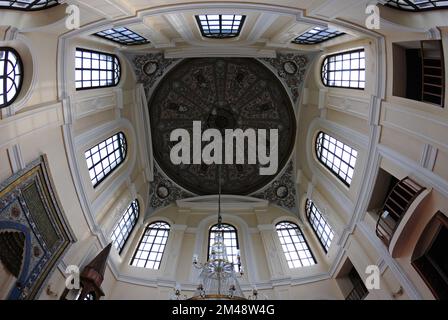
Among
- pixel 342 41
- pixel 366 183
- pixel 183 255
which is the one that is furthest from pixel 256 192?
pixel 342 41

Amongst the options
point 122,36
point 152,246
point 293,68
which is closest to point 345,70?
point 293,68

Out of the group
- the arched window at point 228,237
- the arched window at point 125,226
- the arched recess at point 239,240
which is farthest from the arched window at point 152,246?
the arched window at point 228,237

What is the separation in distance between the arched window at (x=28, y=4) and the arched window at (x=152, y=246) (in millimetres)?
8254

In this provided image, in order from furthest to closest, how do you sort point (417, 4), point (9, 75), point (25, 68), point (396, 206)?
point (396, 206) < point (25, 68) < point (9, 75) < point (417, 4)

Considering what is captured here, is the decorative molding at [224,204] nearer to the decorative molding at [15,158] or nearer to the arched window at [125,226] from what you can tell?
the arched window at [125,226]

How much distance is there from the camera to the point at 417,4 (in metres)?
6.08

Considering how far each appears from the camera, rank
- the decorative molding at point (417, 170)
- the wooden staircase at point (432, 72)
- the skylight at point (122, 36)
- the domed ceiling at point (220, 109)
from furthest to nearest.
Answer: the domed ceiling at point (220, 109), the skylight at point (122, 36), the wooden staircase at point (432, 72), the decorative molding at point (417, 170)

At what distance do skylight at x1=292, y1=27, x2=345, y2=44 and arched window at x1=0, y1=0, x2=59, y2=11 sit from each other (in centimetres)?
638

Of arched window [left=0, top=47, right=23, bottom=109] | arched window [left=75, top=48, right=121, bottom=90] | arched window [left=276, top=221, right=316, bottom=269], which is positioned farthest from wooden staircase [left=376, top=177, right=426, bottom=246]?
arched window [left=75, top=48, right=121, bottom=90]

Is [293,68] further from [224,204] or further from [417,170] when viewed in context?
[417,170]

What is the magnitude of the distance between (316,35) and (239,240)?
7707 millimetres

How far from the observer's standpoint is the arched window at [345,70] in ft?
29.4

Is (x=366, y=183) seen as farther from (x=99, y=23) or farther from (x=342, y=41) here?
(x=99, y=23)
